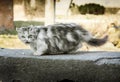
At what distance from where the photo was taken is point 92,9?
244 inches

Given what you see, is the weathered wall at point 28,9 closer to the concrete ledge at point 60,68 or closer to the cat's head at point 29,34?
the cat's head at point 29,34

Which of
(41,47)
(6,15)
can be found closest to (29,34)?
(41,47)

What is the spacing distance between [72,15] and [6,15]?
1.01 metres

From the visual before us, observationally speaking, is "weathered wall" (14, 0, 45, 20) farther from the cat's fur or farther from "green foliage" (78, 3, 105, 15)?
the cat's fur

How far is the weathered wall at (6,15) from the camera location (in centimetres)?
639

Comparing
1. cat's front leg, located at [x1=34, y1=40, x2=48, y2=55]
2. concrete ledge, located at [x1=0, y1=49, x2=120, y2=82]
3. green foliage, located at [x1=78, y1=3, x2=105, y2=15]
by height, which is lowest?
concrete ledge, located at [x1=0, y1=49, x2=120, y2=82]

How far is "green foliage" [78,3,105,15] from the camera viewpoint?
20.2 feet

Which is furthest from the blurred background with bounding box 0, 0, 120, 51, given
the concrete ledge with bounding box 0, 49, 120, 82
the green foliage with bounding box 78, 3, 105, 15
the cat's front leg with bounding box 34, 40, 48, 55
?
the concrete ledge with bounding box 0, 49, 120, 82

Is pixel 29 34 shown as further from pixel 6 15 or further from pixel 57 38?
pixel 6 15

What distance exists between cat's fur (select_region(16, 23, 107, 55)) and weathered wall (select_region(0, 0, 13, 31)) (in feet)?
11.2

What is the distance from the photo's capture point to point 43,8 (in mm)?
6215

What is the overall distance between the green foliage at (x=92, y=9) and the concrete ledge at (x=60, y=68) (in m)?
3.59

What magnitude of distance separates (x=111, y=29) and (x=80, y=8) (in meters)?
0.54

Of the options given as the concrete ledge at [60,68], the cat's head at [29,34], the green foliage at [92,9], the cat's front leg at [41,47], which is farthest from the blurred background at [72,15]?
the concrete ledge at [60,68]
